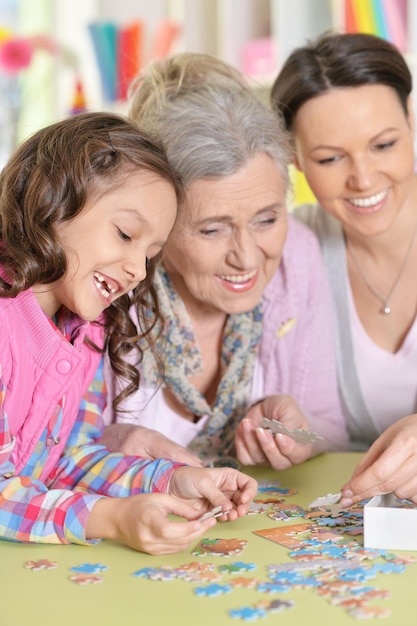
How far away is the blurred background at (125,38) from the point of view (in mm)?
3881

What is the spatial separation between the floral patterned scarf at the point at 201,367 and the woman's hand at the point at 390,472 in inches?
25.2

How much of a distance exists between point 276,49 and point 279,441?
266 centimetres

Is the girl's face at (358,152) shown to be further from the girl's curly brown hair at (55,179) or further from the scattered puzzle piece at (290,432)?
the scattered puzzle piece at (290,432)

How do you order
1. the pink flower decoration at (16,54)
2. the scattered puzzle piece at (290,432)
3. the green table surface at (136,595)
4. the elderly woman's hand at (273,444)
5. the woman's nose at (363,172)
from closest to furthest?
the green table surface at (136,595) → the scattered puzzle piece at (290,432) → the elderly woman's hand at (273,444) → the woman's nose at (363,172) → the pink flower decoration at (16,54)

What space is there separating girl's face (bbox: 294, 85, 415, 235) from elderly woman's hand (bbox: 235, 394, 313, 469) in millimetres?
577

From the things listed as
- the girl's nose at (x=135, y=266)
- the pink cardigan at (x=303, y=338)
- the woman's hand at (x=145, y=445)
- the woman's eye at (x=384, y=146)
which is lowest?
the woman's hand at (x=145, y=445)

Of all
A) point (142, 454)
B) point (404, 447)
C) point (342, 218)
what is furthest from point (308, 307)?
point (404, 447)

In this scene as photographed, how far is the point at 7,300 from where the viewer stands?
5.26ft

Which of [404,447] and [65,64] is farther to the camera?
[65,64]

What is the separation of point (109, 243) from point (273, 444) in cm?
57

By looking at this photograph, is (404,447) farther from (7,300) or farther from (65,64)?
(65,64)

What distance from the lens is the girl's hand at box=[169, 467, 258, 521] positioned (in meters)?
1.54

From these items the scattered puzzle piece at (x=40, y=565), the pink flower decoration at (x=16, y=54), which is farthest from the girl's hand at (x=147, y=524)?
the pink flower decoration at (x=16, y=54)

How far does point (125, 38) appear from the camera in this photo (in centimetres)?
480
